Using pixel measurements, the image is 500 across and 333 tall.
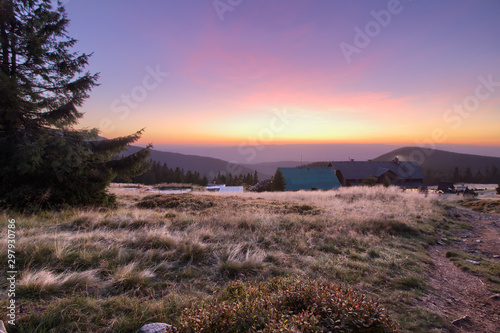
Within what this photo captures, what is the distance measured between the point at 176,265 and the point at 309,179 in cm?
3865

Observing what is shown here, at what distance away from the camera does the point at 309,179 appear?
40.7 m

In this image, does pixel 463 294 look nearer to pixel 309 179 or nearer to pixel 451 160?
pixel 309 179

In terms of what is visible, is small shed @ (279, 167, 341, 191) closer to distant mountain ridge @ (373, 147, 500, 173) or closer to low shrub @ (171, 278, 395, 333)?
low shrub @ (171, 278, 395, 333)

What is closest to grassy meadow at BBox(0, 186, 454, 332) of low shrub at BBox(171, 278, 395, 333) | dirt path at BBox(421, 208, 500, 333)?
dirt path at BBox(421, 208, 500, 333)

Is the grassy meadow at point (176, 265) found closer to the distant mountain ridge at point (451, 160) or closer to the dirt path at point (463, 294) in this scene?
the dirt path at point (463, 294)

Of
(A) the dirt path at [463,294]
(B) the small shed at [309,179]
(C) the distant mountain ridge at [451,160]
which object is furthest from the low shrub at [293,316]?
(C) the distant mountain ridge at [451,160]

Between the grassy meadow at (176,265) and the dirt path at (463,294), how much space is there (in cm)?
25

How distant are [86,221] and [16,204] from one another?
10.2 feet

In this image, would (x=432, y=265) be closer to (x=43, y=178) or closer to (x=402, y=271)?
(x=402, y=271)

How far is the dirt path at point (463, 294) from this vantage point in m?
3.23

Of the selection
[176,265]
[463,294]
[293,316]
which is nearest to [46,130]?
[176,265]

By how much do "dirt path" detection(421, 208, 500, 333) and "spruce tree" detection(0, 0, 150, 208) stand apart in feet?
33.3

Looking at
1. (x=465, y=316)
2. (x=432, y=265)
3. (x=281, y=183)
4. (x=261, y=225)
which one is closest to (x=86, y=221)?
(x=261, y=225)

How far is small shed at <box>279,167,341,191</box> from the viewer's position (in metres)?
39.2
